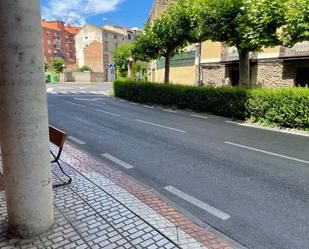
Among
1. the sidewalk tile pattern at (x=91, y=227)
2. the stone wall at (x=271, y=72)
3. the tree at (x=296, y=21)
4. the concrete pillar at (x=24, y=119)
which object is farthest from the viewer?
the stone wall at (x=271, y=72)

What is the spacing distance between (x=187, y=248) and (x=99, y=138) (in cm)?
569

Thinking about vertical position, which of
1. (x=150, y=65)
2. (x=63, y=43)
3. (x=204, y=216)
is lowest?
(x=204, y=216)

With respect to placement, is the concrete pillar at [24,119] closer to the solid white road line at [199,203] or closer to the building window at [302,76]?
the solid white road line at [199,203]

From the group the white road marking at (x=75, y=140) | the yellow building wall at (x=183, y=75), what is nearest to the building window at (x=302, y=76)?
the yellow building wall at (x=183, y=75)

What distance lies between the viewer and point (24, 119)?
2.83m

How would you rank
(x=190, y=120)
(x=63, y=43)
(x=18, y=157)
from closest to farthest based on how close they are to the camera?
(x=18, y=157) < (x=190, y=120) < (x=63, y=43)

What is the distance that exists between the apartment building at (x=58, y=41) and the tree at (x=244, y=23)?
265 feet

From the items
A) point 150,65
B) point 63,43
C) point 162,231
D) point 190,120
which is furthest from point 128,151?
point 63,43

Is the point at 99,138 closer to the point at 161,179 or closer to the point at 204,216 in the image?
the point at 161,179

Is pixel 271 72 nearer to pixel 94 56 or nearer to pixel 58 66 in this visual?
pixel 58 66

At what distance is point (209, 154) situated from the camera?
6758 mm

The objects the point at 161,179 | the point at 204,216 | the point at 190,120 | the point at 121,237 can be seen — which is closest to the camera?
the point at 121,237

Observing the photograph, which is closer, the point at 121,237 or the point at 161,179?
the point at 121,237

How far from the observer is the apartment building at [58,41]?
87.7 meters
